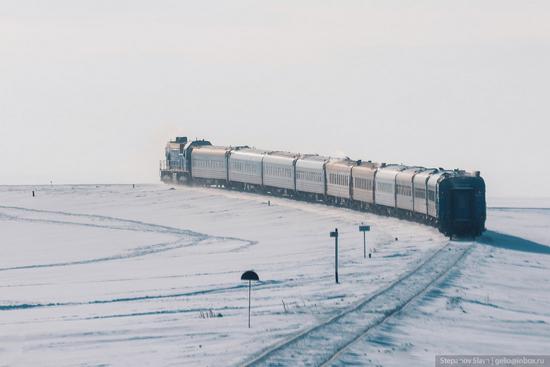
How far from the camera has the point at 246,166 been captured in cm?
10688

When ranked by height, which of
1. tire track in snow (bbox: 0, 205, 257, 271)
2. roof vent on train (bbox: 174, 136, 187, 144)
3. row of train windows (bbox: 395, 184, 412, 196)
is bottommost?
tire track in snow (bbox: 0, 205, 257, 271)

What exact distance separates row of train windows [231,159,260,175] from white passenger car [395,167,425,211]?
28.4m

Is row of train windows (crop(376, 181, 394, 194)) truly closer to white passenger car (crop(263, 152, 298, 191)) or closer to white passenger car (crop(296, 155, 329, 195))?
white passenger car (crop(296, 155, 329, 195))

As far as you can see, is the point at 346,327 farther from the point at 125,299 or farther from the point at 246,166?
the point at 246,166

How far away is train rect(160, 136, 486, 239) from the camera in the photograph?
66.1m

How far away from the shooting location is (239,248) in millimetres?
70438

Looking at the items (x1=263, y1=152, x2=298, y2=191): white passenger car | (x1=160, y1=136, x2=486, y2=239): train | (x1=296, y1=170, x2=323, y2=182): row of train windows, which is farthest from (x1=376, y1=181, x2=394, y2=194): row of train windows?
(x1=263, y1=152, x2=298, y2=191): white passenger car

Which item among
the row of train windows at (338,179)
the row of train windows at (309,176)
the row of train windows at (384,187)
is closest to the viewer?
the row of train windows at (384,187)

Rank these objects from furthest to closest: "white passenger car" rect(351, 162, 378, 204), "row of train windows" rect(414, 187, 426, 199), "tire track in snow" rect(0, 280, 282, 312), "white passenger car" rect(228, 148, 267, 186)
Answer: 1. "white passenger car" rect(228, 148, 267, 186)
2. "white passenger car" rect(351, 162, 378, 204)
3. "row of train windows" rect(414, 187, 426, 199)
4. "tire track in snow" rect(0, 280, 282, 312)

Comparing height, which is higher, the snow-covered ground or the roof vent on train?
the roof vent on train

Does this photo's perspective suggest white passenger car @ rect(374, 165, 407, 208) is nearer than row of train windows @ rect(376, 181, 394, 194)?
Yes

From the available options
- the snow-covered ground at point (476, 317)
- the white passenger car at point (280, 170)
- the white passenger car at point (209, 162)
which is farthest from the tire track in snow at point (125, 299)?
the white passenger car at point (209, 162)

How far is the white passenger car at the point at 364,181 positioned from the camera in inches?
3275

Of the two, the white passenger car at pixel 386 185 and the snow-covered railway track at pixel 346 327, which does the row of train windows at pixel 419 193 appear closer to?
the white passenger car at pixel 386 185
